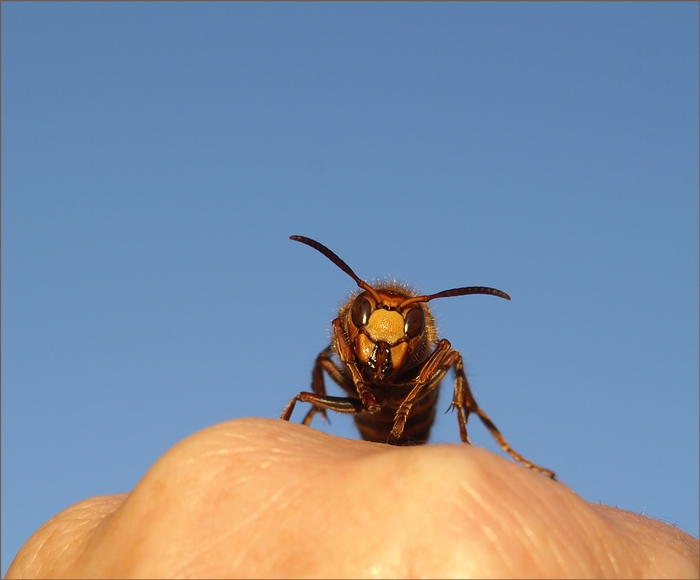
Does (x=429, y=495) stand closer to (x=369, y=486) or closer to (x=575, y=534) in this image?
(x=369, y=486)

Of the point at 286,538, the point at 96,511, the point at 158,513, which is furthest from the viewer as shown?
the point at 96,511

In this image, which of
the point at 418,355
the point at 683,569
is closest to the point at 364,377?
the point at 418,355

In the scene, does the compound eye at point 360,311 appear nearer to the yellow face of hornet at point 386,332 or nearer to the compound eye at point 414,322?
the yellow face of hornet at point 386,332

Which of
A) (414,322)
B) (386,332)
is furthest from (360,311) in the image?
(414,322)

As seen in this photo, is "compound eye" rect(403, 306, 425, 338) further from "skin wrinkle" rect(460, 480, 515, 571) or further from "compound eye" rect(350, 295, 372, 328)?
"skin wrinkle" rect(460, 480, 515, 571)

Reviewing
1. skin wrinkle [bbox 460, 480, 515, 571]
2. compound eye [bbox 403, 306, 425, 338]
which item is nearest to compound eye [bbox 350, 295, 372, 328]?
compound eye [bbox 403, 306, 425, 338]

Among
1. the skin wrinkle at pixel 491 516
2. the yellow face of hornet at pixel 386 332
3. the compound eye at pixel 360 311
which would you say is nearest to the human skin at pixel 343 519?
the skin wrinkle at pixel 491 516

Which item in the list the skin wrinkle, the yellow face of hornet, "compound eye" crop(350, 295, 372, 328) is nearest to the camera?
the skin wrinkle
